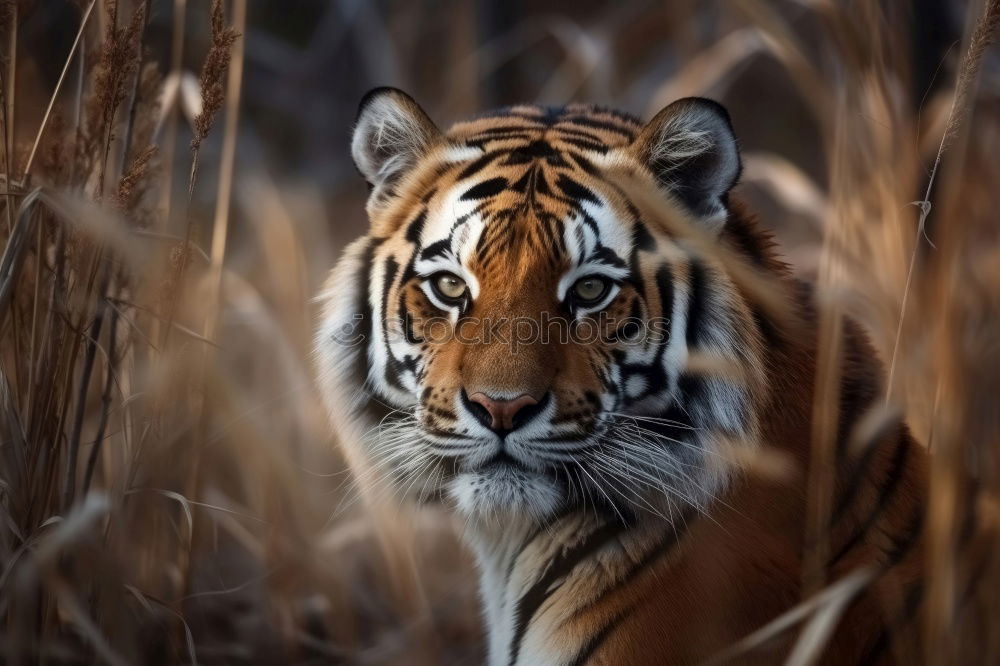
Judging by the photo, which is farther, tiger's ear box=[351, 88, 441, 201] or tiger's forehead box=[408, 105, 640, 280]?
tiger's ear box=[351, 88, 441, 201]

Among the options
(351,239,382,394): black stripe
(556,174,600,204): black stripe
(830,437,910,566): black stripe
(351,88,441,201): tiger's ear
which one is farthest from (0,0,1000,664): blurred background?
(556,174,600,204): black stripe

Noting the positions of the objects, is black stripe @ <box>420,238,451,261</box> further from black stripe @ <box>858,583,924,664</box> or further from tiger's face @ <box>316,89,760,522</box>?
black stripe @ <box>858,583,924,664</box>

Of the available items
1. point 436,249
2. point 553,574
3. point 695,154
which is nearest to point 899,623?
point 553,574

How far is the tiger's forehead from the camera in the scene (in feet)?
6.32

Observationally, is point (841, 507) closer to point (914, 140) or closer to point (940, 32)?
point (914, 140)

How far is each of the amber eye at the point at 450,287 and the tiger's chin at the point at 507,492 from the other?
354 millimetres

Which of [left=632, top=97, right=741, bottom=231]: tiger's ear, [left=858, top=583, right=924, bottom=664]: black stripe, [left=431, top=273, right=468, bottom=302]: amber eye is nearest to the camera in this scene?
[left=858, top=583, right=924, bottom=664]: black stripe

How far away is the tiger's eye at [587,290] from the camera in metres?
1.92

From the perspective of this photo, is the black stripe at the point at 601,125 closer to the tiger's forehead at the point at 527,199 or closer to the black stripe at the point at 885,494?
the tiger's forehead at the point at 527,199

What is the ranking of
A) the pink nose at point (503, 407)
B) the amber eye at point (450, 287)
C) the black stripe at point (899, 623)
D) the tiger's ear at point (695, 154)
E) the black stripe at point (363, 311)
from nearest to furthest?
the black stripe at point (899, 623), the pink nose at point (503, 407), the tiger's ear at point (695, 154), the amber eye at point (450, 287), the black stripe at point (363, 311)

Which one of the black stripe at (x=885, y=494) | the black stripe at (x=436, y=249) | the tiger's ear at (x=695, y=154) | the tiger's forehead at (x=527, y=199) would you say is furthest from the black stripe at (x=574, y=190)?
the black stripe at (x=885, y=494)

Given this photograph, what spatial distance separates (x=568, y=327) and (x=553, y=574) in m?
0.51

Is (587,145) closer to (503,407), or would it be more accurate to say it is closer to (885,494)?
(503,407)

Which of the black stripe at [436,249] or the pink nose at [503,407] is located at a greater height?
the black stripe at [436,249]
